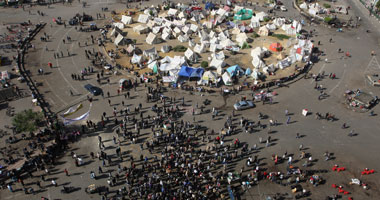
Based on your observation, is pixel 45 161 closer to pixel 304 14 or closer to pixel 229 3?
pixel 229 3

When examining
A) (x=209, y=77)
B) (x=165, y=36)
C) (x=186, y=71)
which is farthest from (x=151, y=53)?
(x=209, y=77)

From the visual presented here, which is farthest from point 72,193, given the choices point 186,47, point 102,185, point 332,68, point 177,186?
point 332,68

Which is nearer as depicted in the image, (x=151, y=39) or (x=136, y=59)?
(x=136, y=59)

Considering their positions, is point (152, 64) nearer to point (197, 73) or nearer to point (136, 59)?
point (136, 59)

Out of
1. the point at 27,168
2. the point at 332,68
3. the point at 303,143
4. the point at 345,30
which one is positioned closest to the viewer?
the point at 27,168

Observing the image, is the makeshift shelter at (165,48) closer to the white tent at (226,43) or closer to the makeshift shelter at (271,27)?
the white tent at (226,43)

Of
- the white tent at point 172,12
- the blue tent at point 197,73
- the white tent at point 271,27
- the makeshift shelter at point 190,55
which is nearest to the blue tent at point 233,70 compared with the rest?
the blue tent at point 197,73
